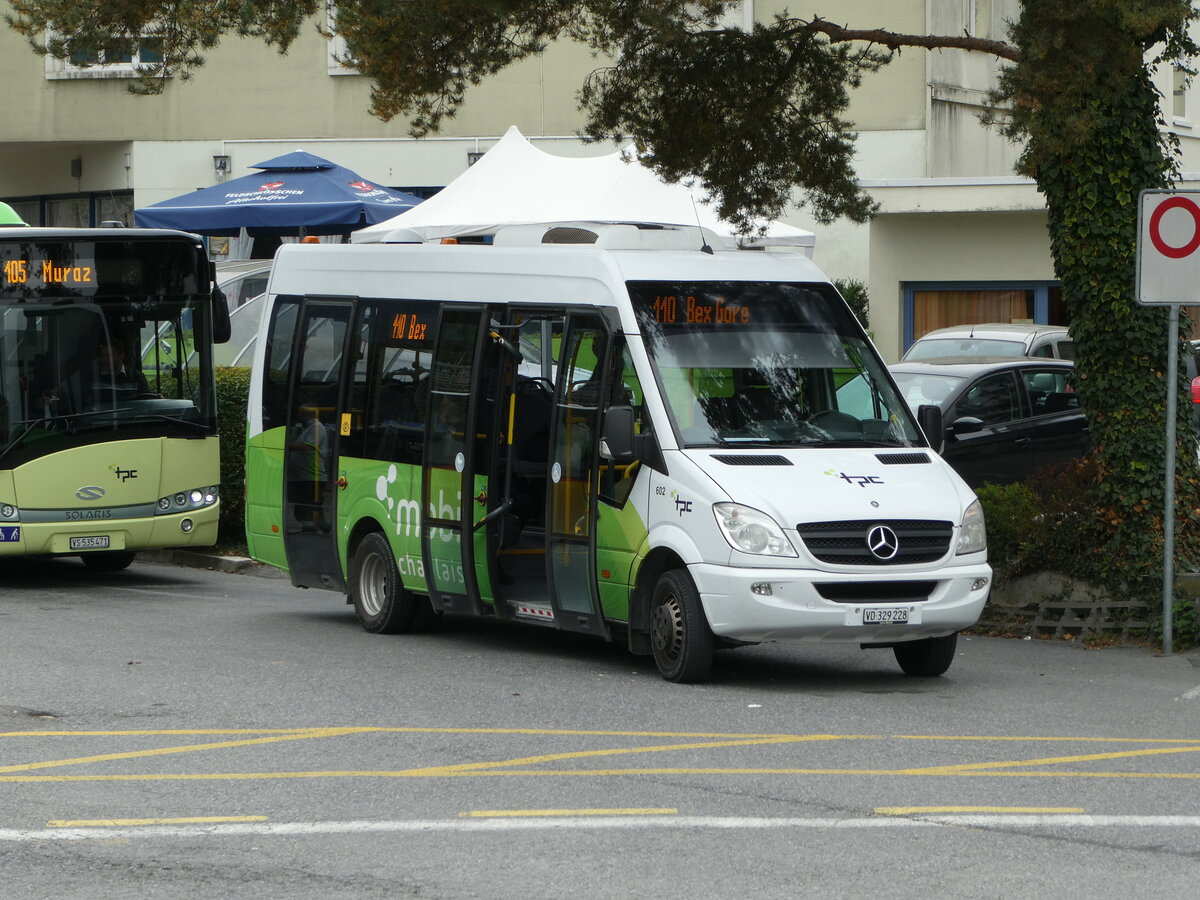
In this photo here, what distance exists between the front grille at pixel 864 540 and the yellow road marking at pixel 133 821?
4.08 m

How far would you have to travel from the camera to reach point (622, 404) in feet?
37.6

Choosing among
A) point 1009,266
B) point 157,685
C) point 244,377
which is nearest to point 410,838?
point 157,685

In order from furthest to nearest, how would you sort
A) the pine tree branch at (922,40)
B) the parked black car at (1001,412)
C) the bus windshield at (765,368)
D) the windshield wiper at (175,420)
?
the parked black car at (1001,412), the windshield wiper at (175,420), the pine tree branch at (922,40), the bus windshield at (765,368)

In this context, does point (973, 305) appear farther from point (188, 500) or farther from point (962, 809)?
point (962, 809)

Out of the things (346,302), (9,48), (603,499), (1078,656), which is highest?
(9,48)

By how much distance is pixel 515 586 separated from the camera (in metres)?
12.4

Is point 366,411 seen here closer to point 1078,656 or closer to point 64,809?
point 1078,656

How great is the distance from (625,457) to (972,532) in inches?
78.1

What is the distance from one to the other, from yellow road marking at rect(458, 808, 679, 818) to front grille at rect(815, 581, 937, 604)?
322cm

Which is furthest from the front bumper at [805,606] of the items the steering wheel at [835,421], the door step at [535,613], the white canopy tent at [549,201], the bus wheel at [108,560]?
the white canopy tent at [549,201]

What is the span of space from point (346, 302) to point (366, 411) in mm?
844

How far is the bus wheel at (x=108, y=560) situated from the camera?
17766mm

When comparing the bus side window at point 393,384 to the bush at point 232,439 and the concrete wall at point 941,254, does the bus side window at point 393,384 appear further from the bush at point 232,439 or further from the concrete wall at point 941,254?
the concrete wall at point 941,254

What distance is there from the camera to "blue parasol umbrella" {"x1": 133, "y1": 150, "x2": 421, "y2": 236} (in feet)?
81.0
